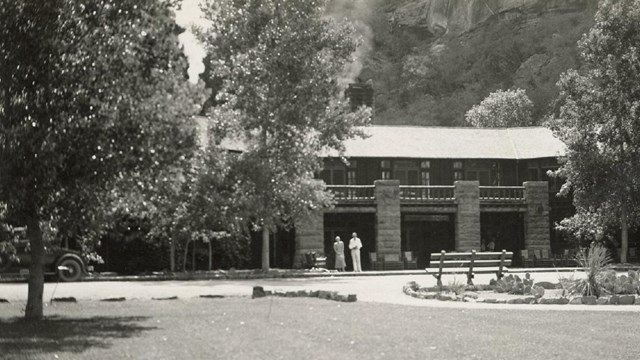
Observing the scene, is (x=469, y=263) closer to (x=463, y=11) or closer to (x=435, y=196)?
(x=435, y=196)

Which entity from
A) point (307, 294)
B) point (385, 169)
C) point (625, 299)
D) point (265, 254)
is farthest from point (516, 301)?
point (385, 169)

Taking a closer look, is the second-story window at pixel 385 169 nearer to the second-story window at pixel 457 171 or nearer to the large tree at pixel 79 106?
the second-story window at pixel 457 171

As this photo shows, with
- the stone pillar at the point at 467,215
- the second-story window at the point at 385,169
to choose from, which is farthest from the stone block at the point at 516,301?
the second-story window at the point at 385,169

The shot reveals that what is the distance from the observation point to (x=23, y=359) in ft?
31.5

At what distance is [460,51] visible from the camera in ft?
427

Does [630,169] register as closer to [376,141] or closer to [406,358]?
[376,141]

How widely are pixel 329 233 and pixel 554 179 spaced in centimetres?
1312

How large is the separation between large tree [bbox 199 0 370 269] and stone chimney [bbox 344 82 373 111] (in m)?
18.8

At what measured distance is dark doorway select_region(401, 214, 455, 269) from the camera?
157ft

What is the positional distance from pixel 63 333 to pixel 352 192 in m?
32.9

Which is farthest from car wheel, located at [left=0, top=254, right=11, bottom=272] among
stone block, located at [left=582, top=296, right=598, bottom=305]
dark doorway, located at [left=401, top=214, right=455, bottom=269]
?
dark doorway, located at [left=401, top=214, right=455, bottom=269]

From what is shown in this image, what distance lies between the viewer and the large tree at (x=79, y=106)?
13969mm

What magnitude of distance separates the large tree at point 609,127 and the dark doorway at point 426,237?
27.3ft

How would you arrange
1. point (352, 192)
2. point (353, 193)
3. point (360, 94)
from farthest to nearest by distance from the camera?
point (360, 94) → point (353, 193) → point (352, 192)
